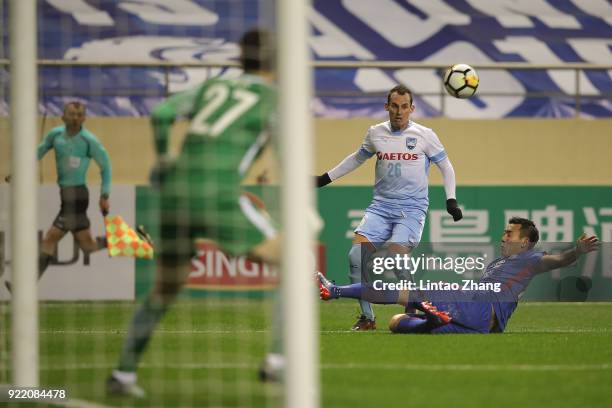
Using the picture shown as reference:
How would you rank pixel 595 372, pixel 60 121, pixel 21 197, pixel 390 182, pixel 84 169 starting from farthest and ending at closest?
pixel 60 121, pixel 84 169, pixel 390 182, pixel 595 372, pixel 21 197

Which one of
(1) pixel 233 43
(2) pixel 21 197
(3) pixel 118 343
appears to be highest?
(1) pixel 233 43

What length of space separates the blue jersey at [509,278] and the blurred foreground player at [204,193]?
4198 millimetres

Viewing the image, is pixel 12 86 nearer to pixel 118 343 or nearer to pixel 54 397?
pixel 54 397

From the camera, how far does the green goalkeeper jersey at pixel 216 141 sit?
21.4 ft

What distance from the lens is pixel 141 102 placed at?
50.4 feet

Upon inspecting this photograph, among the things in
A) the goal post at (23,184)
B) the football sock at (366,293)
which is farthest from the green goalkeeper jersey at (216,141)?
the football sock at (366,293)

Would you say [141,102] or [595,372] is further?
[141,102]

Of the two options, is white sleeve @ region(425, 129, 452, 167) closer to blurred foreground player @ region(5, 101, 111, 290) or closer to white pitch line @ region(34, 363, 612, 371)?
white pitch line @ region(34, 363, 612, 371)

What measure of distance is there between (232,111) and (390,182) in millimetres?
4506

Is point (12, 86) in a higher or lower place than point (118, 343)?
higher

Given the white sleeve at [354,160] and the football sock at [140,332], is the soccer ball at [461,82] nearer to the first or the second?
the white sleeve at [354,160]

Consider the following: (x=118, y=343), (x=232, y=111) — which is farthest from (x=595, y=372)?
(x=118, y=343)

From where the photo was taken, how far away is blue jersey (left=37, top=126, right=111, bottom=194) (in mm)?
13117

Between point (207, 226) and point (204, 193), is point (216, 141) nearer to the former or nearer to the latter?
point (204, 193)
